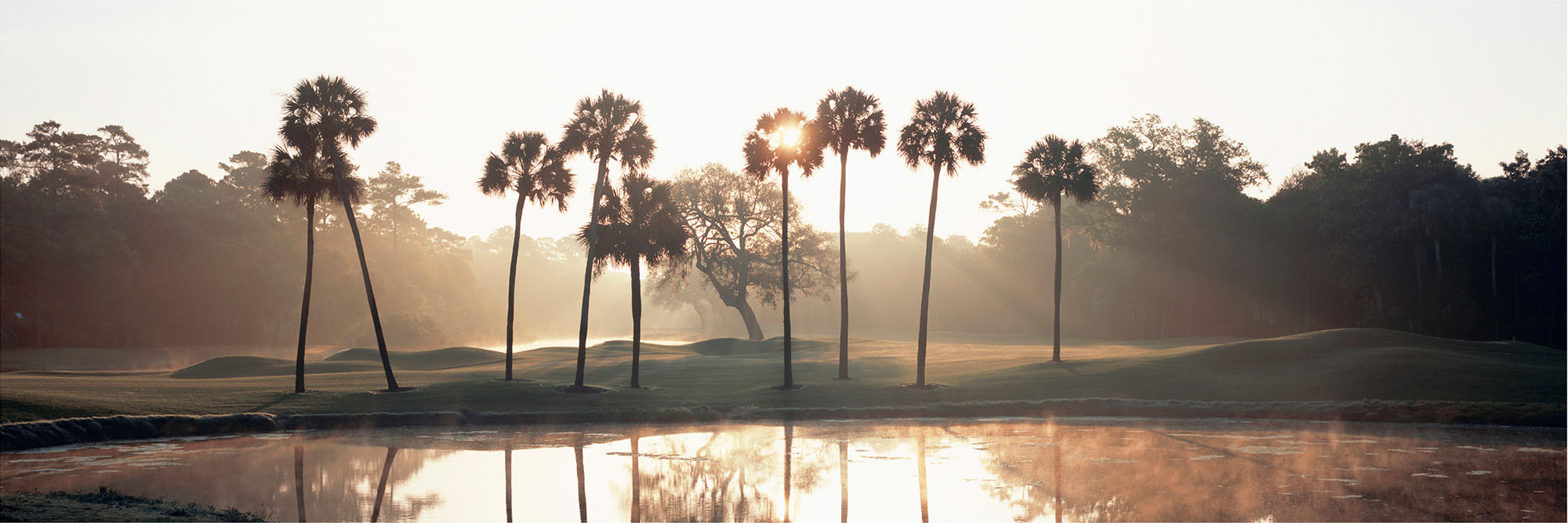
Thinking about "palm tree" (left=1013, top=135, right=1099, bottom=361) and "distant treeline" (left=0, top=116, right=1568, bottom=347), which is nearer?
"palm tree" (left=1013, top=135, right=1099, bottom=361)

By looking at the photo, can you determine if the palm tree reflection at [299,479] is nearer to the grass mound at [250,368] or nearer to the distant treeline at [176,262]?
the grass mound at [250,368]

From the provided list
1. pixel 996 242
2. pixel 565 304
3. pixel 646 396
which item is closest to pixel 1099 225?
pixel 996 242

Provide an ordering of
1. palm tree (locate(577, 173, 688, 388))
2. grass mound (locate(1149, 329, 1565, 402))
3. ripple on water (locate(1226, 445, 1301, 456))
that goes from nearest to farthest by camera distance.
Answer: ripple on water (locate(1226, 445, 1301, 456))
grass mound (locate(1149, 329, 1565, 402))
palm tree (locate(577, 173, 688, 388))

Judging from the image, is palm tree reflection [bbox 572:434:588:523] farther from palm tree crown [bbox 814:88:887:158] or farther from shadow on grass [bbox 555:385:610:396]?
palm tree crown [bbox 814:88:887:158]

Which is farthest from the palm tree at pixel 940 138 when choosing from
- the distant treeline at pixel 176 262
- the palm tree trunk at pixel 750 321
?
the distant treeline at pixel 176 262

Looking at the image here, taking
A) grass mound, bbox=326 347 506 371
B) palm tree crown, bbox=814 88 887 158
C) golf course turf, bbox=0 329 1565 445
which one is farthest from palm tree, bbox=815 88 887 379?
grass mound, bbox=326 347 506 371

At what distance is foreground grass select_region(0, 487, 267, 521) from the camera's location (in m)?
11.9

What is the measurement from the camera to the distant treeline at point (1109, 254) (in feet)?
189

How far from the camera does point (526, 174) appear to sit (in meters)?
39.9

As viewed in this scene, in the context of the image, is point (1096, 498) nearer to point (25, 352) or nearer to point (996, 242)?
point (25, 352)

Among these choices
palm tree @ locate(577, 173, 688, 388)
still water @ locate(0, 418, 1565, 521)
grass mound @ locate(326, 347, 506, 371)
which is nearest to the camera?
still water @ locate(0, 418, 1565, 521)

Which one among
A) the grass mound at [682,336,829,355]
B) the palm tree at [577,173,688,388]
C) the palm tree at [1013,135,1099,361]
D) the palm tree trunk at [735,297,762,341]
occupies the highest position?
the palm tree at [1013,135,1099,361]

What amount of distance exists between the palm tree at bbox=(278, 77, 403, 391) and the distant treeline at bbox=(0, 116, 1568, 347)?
36176 millimetres

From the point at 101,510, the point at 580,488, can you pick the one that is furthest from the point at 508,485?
the point at 101,510
